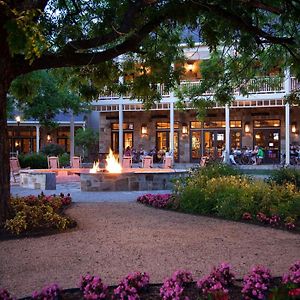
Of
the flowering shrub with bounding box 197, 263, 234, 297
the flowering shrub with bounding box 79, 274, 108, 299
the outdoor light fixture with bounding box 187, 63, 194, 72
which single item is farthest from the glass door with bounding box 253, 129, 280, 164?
the flowering shrub with bounding box 79, 274, 108, 299

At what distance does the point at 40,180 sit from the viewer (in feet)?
55.5

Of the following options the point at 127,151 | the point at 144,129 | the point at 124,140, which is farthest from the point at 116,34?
the point at 124,140

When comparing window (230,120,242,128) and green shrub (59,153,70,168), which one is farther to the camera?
window (230,120,242,128)

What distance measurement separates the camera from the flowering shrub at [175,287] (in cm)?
452

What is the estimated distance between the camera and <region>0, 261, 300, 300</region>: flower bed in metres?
4.53

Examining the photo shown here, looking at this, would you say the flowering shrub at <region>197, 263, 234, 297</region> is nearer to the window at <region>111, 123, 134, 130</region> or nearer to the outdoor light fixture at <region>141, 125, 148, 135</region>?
the outdoor light fixture at <region>141, 125, 148, 135</region>

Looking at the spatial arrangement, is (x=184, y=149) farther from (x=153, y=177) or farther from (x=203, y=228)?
(x=203, y=228)

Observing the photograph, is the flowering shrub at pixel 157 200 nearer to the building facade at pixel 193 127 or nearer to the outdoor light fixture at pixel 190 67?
the building facade at pixel 193 127

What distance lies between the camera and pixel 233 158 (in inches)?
1126

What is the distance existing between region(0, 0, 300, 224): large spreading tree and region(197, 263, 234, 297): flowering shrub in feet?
9.66

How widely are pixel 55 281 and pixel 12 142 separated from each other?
3563 centimetres

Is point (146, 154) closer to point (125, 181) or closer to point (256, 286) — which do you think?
point (125, 181)

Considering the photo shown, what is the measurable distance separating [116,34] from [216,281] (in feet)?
15.5

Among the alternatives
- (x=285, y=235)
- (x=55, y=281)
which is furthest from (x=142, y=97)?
(x=55, y=281)
